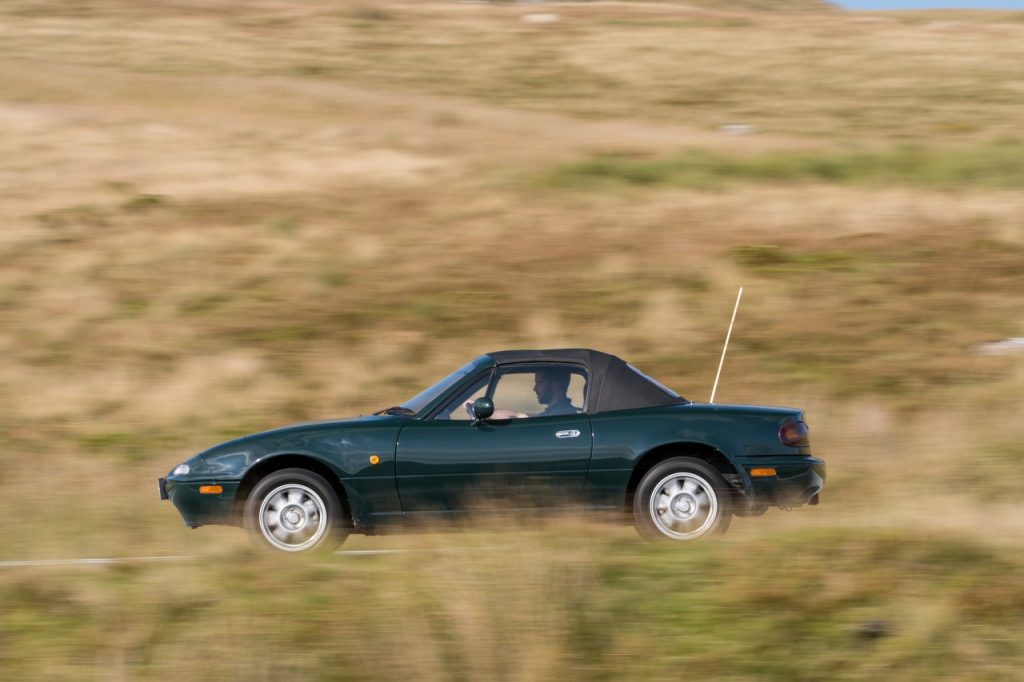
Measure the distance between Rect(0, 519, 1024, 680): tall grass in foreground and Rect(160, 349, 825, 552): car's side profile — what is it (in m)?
0.74

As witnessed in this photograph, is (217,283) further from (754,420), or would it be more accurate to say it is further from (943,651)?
(943,651)

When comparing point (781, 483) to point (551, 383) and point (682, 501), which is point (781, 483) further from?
point (551, 383)

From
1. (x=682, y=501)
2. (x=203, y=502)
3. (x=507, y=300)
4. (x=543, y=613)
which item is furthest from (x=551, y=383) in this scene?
(x=507, y=300)

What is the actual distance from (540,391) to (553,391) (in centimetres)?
8

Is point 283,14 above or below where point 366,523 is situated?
above

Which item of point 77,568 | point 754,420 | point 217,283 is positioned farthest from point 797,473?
point 217,283

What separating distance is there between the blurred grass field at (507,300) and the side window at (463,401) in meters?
0.74

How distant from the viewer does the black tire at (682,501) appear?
26.0 ft

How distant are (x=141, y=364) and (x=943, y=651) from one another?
12.2m

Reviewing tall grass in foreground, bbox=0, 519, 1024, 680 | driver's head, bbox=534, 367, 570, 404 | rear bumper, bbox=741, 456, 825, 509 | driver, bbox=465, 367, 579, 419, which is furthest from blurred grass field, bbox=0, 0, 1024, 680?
driver's head, bbox=534, 367, 570, 404

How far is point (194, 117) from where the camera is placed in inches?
1238

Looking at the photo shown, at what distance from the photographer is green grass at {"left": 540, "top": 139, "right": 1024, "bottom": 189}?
2411cm

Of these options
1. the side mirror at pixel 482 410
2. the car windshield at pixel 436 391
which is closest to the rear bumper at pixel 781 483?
the side mirror at pixel 482 410

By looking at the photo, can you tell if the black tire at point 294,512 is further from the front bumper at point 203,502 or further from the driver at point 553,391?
the driver at point 553,391
